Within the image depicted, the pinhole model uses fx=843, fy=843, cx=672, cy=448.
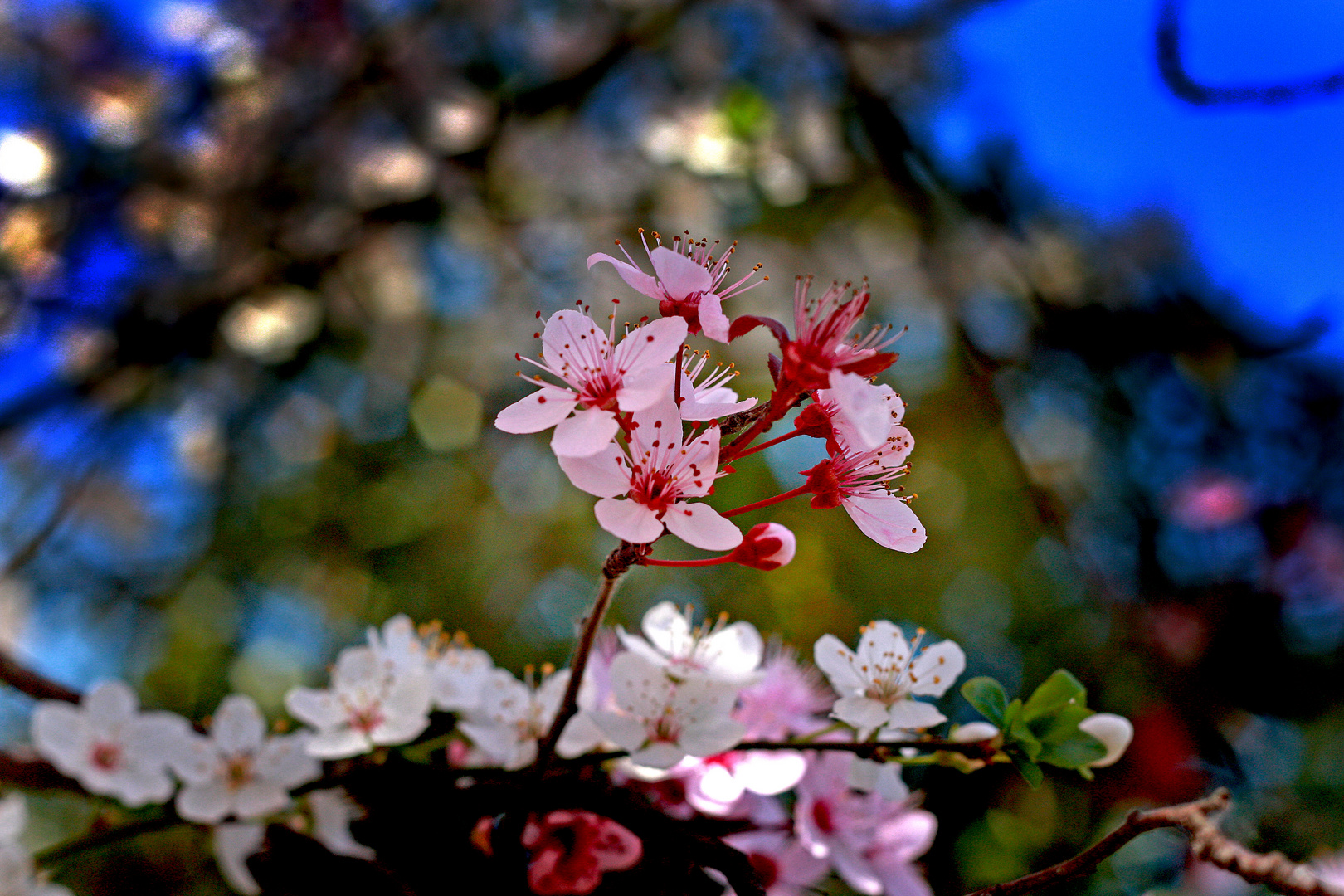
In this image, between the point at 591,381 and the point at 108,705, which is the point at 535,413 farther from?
the point at 108,705

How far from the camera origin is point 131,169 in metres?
1.62

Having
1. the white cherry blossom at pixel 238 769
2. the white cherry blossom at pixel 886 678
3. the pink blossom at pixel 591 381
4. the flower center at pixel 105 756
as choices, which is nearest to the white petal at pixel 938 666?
the white cherry blossom at pixel 886 678

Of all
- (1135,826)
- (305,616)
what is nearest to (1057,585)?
(1135,826)

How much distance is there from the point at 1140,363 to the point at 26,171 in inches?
75.6

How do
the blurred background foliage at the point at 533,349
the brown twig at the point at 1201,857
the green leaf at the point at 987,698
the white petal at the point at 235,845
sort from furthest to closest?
the blurred background foliage at the point at 533,349
the white petal at the point at 235,845
the green leaf at the point at 987,698
the brown twig at the point at 1201,857

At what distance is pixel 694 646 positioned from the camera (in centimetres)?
49

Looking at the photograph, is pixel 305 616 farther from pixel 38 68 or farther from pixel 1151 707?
pixel 38 68

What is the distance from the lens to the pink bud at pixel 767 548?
377mm

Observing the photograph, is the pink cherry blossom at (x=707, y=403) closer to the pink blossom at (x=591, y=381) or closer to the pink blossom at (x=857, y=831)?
the pink blossom at (x=591, y=381)

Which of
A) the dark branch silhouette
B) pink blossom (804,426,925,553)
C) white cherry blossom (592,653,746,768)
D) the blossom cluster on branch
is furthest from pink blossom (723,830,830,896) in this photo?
the dark branch silhouette

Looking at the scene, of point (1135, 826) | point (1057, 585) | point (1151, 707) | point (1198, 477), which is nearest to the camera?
point (1135, 826)

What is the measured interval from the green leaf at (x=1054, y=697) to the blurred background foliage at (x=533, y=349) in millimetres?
427

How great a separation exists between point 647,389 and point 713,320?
4cm

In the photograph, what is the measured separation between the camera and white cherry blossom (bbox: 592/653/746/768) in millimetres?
402
